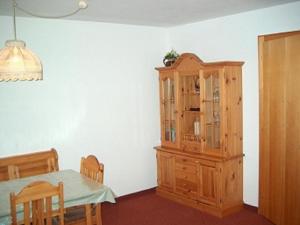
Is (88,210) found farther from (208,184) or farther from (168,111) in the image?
(168,111)

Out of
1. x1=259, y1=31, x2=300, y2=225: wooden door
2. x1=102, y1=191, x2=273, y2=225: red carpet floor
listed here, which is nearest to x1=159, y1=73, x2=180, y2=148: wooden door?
x1=102, y1=191, x2=273, y2=225: red carpet floor

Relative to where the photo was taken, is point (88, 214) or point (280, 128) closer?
point (88, 214)

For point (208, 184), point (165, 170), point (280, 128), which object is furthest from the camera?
point (165, 170)

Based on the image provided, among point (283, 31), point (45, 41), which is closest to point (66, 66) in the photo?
point (45, 41)

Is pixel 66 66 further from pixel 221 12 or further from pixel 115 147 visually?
pixel 221 12

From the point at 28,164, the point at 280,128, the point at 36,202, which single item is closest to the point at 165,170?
the point at 280,128

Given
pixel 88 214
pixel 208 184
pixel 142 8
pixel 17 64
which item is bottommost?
pixel 208 184

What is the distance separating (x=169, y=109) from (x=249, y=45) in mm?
1462

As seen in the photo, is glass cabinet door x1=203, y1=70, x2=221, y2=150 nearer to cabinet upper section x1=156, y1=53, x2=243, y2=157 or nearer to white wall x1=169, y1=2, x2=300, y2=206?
cabinet upper section x1=156, y1=53, x2=243, y2=157

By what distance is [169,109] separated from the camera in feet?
16.1

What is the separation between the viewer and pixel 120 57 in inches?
188

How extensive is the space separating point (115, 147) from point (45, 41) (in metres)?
1.74

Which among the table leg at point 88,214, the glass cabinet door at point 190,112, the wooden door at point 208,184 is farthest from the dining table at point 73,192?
the glass cabinet door at point 190,112

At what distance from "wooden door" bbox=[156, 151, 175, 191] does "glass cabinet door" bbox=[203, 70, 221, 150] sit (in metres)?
0.69
